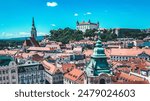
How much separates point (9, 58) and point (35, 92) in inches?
102

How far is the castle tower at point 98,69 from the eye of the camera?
475 centimetres

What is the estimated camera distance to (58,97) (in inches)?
157

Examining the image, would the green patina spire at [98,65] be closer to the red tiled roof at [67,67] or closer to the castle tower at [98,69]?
the castle tower at [98,69]

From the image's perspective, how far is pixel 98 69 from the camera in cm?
494

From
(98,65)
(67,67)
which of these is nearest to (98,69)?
(98,65)

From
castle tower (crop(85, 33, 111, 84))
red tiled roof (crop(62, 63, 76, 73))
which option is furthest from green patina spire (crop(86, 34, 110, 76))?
red tiled roof (crop(62, 63, 76, 73))

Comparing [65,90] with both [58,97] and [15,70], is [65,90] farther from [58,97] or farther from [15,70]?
[15,70]

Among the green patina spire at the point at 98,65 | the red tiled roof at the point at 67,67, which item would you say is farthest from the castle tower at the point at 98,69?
the red tiled roof at the point at 67,67

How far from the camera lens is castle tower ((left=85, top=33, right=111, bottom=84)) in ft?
15.6

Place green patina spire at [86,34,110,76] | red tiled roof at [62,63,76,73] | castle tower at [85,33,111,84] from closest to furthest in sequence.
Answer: castle tower at [85,33,111,84], green patina spire at [86,34,110,76], red tiled roof at [62,63,76,73]

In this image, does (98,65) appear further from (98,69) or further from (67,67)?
(67,67)

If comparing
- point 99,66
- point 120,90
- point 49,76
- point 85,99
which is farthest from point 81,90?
point 49,76

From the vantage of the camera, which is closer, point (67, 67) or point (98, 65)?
point (98, 65)

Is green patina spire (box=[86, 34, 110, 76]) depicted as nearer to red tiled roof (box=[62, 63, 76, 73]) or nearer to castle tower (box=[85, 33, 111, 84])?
castle tower (box=[85, 33, 111, 84])
